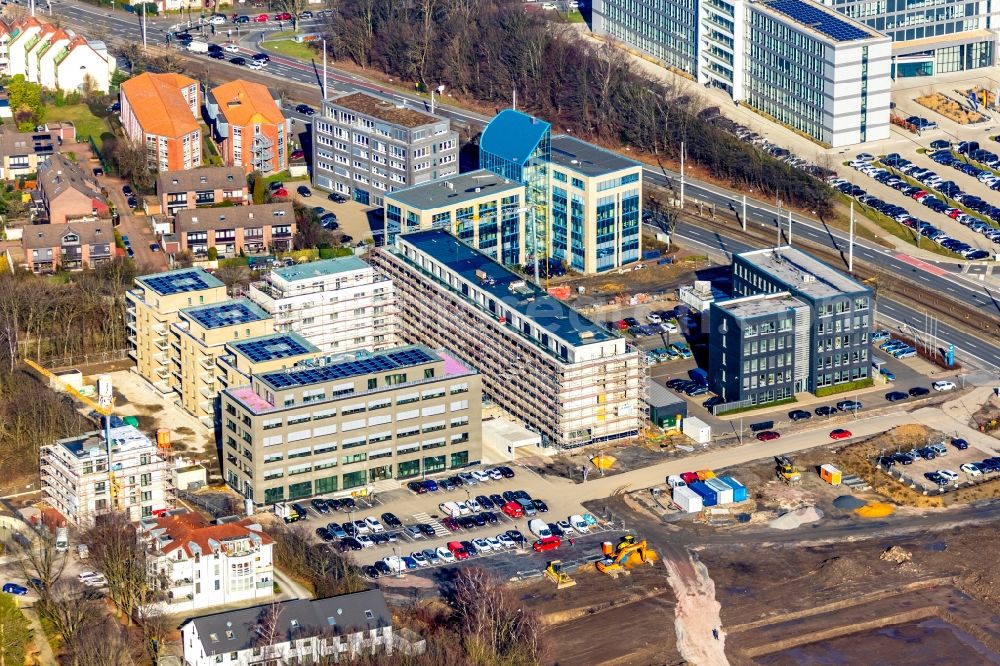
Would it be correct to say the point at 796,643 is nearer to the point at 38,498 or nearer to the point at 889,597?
the point at 889,597

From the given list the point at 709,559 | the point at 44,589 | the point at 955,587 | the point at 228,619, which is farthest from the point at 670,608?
the point at 44,589

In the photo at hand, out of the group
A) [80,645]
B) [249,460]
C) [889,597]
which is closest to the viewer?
[80,645]

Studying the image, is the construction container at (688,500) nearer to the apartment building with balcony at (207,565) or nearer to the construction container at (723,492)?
the construction container at (723,492)

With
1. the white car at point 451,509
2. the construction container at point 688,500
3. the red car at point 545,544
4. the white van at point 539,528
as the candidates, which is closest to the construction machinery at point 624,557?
the red car at point 545,544

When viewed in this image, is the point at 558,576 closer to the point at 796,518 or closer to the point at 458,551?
the point at 458,551

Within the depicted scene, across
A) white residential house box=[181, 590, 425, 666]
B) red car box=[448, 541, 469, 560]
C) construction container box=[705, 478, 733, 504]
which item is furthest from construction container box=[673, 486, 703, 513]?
white residential house box=[181, 590, 425, 666]

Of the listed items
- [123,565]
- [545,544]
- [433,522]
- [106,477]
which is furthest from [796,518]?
[106,477]
